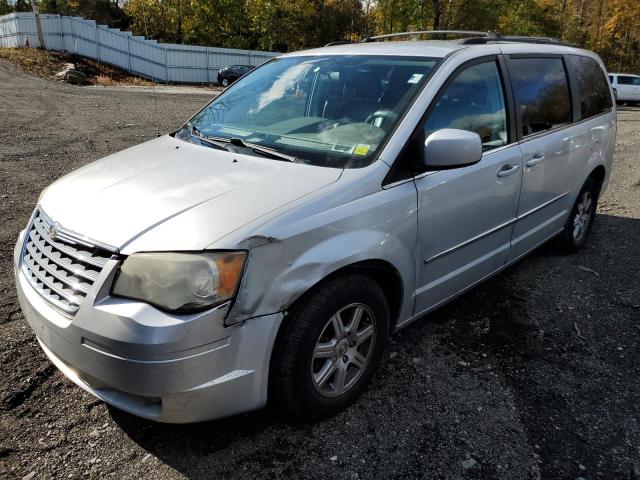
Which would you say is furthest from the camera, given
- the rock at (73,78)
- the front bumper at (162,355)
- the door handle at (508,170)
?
the rock at (73,78)

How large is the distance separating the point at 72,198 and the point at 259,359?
4.08ft

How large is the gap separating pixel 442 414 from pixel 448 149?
1344 millimetres

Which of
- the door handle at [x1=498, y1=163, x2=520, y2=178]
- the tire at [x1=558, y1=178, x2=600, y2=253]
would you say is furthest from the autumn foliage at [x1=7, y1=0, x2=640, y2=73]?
the door handle at [x1=498, y1=163, x2=520, y2=178]

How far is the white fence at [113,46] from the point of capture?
25.9m

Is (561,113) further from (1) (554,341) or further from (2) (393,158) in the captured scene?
(2) (393,158)

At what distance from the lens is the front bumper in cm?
200

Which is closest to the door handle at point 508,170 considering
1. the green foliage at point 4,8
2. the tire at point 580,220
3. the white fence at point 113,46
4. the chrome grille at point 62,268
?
the tire at point 580,220

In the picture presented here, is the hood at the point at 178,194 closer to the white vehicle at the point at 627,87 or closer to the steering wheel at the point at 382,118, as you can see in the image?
the steering wheel at the point at 382,118

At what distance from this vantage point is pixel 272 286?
7.04 feet

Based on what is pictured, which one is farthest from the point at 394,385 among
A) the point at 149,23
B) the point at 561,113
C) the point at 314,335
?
the point at 149,23

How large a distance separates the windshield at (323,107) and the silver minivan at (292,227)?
0.04 ft

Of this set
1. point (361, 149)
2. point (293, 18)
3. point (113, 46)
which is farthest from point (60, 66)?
point (361, 149)

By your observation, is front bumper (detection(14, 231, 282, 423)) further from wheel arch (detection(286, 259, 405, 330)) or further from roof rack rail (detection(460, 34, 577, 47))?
roof rack rail (detection(460, 34, 577, 47))

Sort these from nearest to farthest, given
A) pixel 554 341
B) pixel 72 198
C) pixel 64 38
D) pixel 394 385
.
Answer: pixel 72 198, pixel 394 385, pixel 554 341, pixel 64 38
